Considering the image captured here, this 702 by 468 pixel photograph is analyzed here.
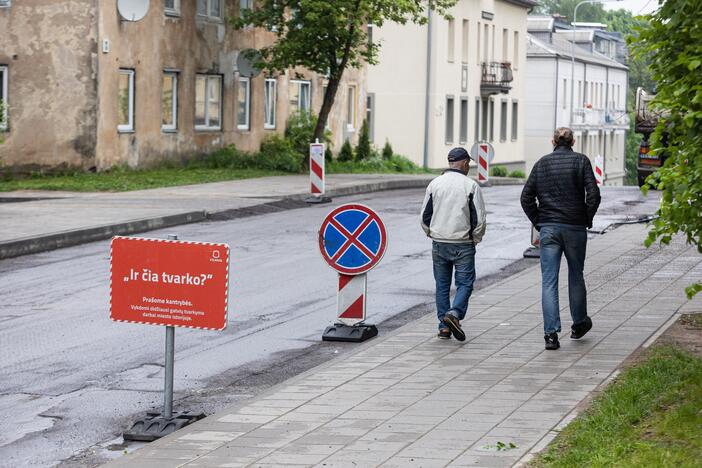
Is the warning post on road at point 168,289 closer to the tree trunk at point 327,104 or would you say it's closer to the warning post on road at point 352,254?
the warning post on road at point 352,254

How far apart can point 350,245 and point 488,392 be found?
315cm

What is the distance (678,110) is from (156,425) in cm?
354

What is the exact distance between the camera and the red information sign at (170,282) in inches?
319

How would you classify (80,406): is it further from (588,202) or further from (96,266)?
(96,266)

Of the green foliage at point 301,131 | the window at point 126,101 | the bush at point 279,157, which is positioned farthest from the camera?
the green foliage at point 301,131

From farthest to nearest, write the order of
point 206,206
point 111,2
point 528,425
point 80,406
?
point 111,2
point 206,206
point 80,406
point 528,425

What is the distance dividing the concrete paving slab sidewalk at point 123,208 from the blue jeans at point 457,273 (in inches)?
333

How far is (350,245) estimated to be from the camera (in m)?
11.7

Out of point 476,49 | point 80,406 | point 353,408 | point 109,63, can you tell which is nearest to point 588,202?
point 353,408

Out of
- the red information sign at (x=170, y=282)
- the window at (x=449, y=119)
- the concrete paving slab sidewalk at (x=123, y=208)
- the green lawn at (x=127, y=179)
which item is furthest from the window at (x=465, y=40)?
the red information sign at (x=170, y=282)

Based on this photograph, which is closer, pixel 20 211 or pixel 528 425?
pixel 528 425

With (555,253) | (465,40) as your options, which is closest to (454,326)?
(555,253)

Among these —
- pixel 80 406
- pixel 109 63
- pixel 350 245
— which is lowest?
pixel 80 406

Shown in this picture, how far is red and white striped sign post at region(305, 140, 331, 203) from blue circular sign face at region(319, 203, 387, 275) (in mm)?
15506
